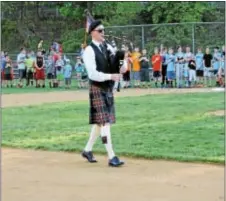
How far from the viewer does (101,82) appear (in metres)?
8.95

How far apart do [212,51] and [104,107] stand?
19.3 m

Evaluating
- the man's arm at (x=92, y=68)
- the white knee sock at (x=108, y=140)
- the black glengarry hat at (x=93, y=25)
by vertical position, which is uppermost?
the black glengarry hat at (x=93, y=25)

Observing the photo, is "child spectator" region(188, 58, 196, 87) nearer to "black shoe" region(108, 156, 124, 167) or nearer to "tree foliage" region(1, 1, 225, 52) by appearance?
"tree foliage" region(1, 1, 225, 52)

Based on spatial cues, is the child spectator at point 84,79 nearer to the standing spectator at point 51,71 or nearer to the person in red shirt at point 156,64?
the standing spectator at point 51,71

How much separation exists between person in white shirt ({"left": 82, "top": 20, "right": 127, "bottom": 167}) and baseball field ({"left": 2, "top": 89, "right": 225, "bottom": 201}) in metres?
0.47

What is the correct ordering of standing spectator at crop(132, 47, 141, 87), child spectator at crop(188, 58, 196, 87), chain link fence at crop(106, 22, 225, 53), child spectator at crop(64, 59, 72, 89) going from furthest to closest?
child spectator at crop(64, 59, 72, 89)
chain link fence at crop(106, 22, 225, 53)
standing spectator at crop(132, 47, 141, 87)
child spectator at crop(188, 58, 196, 87)

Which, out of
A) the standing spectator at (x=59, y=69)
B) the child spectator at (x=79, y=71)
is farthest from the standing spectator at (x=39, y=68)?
the child spectator at (x=79, y=71)

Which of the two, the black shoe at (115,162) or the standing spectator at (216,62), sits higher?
the standing spectator at (216,62)

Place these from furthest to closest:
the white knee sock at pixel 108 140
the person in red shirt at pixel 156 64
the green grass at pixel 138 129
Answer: the person in red shirt at pixel 156 64, the green grass at pixel 138 129, the white knee sock at pixel 108 140

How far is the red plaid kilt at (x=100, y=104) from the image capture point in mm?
8977

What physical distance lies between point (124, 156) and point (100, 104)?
1063 mm

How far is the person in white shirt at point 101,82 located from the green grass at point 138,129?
2.56ft

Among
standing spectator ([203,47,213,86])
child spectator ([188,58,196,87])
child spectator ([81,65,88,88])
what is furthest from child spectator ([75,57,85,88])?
standing spectator ([203,47,213,86])

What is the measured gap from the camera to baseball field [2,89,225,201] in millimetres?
7023
